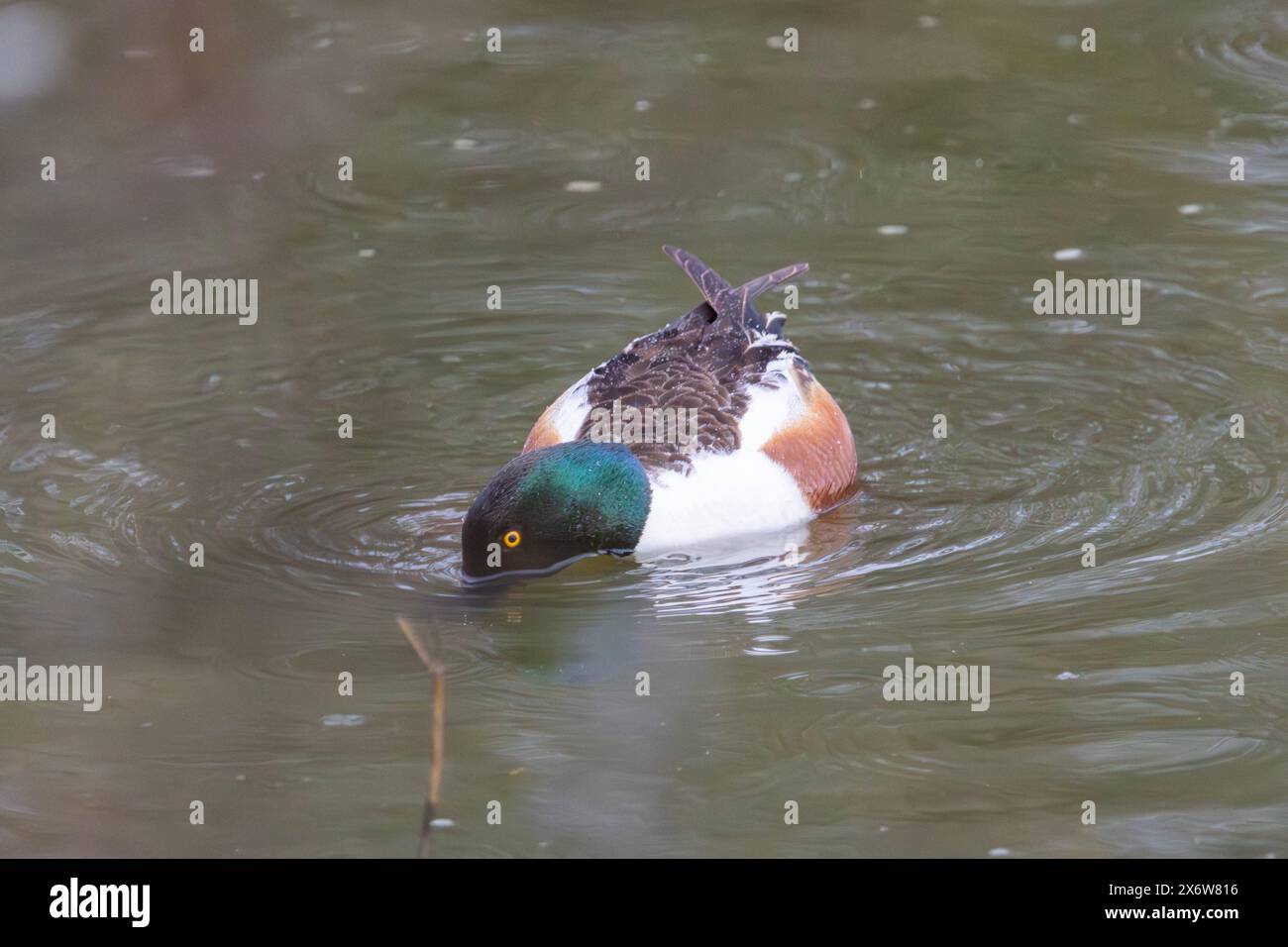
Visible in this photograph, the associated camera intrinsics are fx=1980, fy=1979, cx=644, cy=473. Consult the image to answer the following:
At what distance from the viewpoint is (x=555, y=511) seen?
24.4 ft

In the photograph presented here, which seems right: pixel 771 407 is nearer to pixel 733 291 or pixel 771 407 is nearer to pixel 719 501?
pixel 719 501

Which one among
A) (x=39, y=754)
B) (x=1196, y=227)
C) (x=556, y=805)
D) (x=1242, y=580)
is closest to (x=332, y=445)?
(x=39, y=754)

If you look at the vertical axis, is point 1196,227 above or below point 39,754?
above

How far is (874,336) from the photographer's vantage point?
970cm

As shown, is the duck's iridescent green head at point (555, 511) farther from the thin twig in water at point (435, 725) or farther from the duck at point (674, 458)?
the thin twig in water at point (435, 725)

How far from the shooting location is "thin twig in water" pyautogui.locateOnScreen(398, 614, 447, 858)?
5.80m

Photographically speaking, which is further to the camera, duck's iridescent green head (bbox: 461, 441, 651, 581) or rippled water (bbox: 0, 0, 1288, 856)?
duck's iridescent green head (bbox: 461, 441, 651, 581)

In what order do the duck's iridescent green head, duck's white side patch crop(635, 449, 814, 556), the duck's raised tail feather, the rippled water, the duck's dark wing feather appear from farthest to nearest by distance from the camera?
the duck's raised tail feather → the duck's dark wing feather → duck's white side patch crop(635, 449, 814, 556) → the duck's iridescent green head → the rippled water

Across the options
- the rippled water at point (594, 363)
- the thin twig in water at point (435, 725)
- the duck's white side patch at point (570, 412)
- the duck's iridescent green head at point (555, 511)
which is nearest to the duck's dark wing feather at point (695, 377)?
the duck's white side patch at point (570, 412)

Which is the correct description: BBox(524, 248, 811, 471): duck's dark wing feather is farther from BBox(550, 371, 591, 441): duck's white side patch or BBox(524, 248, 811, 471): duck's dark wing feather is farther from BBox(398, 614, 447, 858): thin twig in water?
BBox(398, 614, 447, 858): thin twig in water

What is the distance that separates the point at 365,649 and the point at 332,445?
1.99 metres

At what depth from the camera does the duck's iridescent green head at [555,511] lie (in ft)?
24.0

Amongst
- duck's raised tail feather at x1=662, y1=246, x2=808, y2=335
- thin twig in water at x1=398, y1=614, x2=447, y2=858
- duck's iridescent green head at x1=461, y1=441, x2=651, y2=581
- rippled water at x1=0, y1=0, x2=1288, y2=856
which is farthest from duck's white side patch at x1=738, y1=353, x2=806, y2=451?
thin twig in water at x1=398, y1=614, x2=447, y2=858

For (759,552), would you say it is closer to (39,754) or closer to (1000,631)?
(1000,631)
